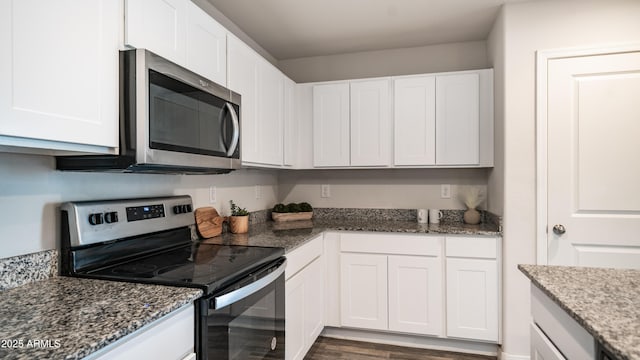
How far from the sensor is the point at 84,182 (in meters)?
1.43

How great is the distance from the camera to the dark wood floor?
247 centimetres

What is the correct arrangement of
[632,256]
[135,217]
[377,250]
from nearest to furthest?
[135,217], [632,256], [377,250]

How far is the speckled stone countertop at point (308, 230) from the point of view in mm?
2070

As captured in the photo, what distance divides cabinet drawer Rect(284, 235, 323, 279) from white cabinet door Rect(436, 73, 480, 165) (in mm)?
1180

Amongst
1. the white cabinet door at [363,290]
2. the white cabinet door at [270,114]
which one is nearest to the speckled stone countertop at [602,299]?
the white cabinet door at [363,290]

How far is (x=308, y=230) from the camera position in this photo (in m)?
2.55

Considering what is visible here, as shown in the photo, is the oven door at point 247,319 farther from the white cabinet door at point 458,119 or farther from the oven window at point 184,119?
the white cabinet door at point 458,119

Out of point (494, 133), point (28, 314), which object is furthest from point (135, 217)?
point (494, 133)

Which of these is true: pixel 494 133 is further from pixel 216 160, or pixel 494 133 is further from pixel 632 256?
pixel 216 160

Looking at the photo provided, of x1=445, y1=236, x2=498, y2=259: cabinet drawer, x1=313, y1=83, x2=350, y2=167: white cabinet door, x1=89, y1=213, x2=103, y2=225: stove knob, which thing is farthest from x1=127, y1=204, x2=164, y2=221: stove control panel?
x1=445, y1=236, x2=498, y2=259: cabinet drawer

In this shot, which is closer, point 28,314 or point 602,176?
point 28,314

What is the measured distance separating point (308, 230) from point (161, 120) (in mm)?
1464

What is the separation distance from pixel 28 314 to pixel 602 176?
9.53ft

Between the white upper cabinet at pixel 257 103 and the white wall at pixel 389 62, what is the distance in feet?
2.51
